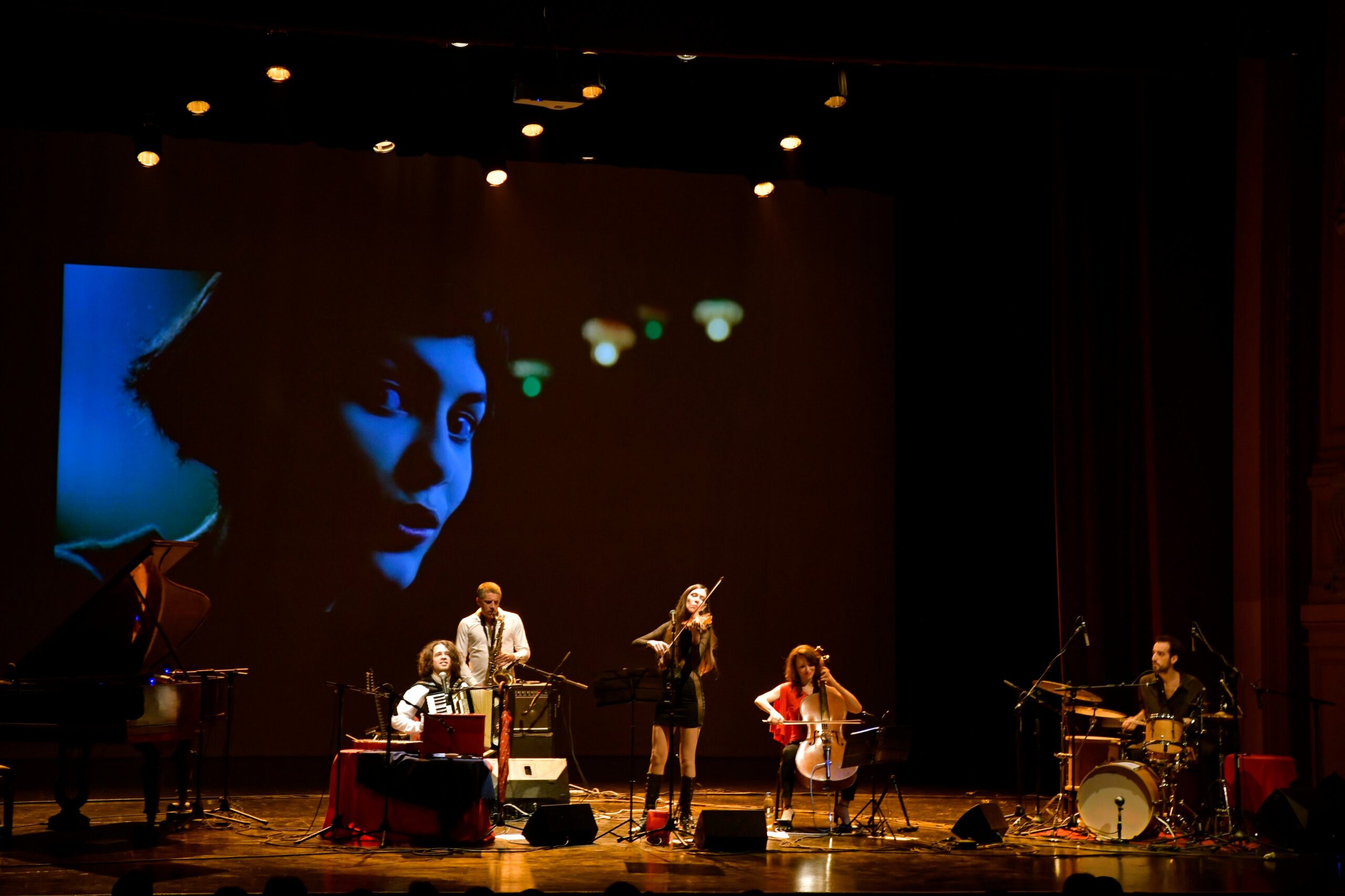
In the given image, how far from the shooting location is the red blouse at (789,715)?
7.91 meters

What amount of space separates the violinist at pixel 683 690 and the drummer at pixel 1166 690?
99.2 inches

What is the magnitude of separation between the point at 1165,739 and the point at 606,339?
19.2ft

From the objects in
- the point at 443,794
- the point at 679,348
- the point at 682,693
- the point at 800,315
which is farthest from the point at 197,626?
the point at 800,315

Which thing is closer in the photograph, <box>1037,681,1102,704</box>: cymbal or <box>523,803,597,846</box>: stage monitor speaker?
<box>523,803,597,846</box>: stage monitor speaker

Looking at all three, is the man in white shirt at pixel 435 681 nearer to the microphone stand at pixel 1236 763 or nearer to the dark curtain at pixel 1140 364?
the microphone stand at pixel 1236 763

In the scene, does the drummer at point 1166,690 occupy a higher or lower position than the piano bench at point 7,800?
higher

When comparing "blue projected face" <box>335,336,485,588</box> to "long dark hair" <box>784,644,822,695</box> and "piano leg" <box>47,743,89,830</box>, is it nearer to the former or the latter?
"piano leg" <box>47,743,89,830</box>

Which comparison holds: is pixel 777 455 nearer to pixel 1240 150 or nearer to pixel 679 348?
pixel 679 348

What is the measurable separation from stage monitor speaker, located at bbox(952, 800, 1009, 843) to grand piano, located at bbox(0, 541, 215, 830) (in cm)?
424

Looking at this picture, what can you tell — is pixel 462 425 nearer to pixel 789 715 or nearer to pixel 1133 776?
pixel 789 715

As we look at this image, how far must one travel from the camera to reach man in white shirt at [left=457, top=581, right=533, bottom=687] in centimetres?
873

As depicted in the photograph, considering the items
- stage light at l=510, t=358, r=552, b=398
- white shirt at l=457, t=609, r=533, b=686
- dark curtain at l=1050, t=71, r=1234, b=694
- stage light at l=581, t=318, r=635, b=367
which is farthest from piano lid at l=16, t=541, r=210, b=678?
dark curtain at l=1050, t=71, r=1234, b=694

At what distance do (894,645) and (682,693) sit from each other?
4885mm

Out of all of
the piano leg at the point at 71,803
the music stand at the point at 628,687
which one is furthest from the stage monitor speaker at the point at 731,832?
the piano leg at the point at 71,803
